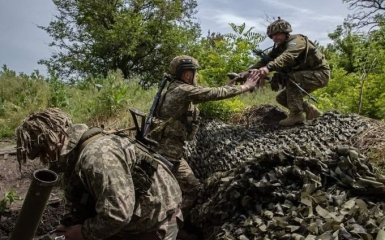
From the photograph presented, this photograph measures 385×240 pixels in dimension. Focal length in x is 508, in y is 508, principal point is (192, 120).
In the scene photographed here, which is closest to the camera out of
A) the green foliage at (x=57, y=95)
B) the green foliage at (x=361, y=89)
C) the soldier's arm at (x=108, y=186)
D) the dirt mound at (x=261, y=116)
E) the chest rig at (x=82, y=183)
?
the soldier's arm at (x=108, y=186)

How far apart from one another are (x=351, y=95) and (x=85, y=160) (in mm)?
6669

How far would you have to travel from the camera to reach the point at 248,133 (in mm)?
7113

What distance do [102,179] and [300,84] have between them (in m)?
4.60

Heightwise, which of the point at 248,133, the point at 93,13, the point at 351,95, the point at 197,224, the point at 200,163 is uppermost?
the point at 93,13

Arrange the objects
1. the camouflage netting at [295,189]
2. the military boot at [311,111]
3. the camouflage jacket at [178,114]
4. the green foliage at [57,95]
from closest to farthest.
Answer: the camouflage netting at [295,189], the camouflage jacket at [178,114], the military boot at [311,111], the green foliage at [57,95]

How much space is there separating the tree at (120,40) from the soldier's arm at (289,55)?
1595 cm

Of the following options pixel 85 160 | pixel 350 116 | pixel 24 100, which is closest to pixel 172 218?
pixel 85 160

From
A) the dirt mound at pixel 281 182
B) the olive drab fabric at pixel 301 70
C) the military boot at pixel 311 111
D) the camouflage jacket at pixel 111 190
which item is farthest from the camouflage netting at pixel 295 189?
the camouflage jacket at pixel 111 190

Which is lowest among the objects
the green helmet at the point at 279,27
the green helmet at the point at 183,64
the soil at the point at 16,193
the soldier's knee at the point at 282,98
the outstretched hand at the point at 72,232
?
the soil at the point at 16,193

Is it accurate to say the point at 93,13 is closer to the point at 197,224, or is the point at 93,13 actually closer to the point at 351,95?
the point at 351,95

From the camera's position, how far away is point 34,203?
2828 millimetres

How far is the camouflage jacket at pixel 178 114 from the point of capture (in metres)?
5.80

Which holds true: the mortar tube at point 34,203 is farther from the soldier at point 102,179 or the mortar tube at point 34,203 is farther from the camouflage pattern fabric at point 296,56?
the camouflage pattern fabric at point 296,56

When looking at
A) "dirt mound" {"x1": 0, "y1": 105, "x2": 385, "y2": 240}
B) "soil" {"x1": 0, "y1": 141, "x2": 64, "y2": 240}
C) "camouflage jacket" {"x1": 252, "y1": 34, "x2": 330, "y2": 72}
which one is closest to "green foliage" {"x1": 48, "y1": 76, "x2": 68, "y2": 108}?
"soil" {"x1": 0, "y1": 141, "x2": 64, "y2": 240}
